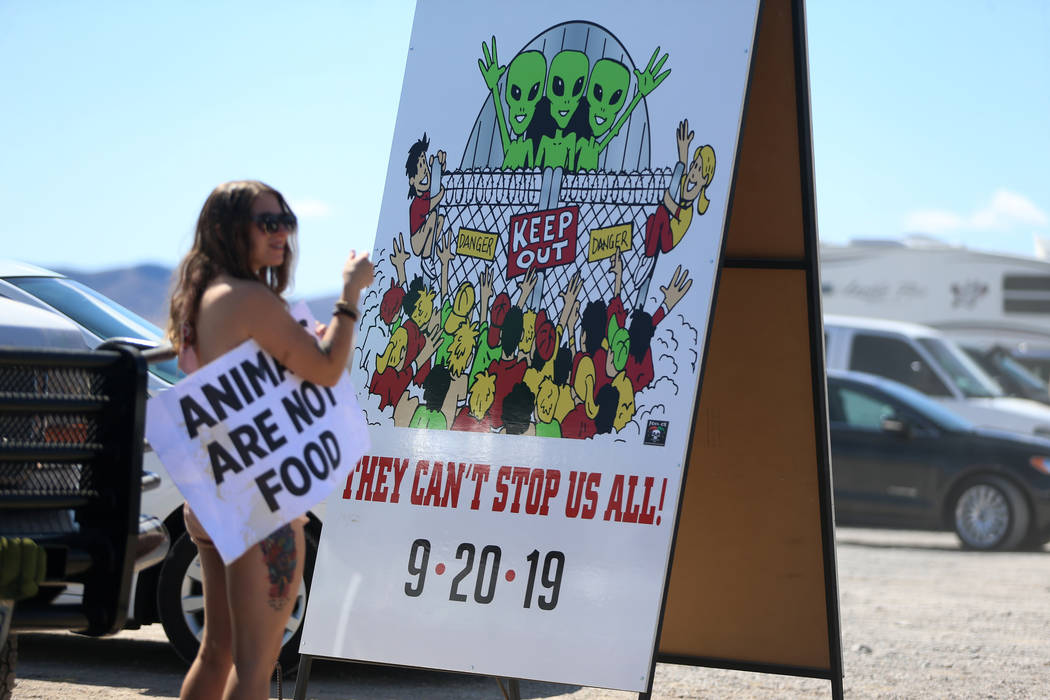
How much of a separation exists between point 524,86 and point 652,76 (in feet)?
1.62

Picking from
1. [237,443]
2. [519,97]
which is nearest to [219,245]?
[237,443]

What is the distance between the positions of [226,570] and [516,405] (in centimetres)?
145

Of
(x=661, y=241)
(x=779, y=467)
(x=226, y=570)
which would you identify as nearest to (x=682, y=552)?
(x=779, y=467)

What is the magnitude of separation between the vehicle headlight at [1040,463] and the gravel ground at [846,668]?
11.6ft

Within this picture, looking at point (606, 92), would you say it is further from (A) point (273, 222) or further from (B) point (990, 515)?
(B) point (990, 515)

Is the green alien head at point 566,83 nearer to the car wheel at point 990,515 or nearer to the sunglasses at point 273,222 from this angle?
the sunglasses at point 273,222

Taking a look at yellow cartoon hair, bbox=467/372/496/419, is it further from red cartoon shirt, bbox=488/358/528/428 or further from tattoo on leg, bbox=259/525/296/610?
tattoo on leg, bbox=259/525/296/610

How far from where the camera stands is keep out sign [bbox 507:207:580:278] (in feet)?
13.7

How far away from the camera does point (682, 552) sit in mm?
4852

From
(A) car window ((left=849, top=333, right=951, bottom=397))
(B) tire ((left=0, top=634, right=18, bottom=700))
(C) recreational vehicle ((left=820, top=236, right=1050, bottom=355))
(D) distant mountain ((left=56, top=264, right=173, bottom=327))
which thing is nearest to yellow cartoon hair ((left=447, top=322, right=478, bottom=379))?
(B) tire ((left=0, top=634, right=18, bottom=700))

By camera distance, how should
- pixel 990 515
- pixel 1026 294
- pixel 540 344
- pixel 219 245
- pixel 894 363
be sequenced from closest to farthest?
1. pixel 219 245
2. pixel 540 344
3. pixel 990 515
4. pixel 894 363
5. pixel 1026 294

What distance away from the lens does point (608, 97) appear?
13.9 feet

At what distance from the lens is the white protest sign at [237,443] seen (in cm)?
293

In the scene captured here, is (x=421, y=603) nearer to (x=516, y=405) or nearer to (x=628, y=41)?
(x=516, y=405)
